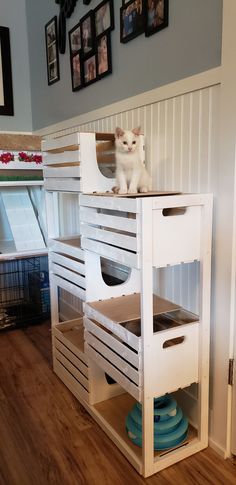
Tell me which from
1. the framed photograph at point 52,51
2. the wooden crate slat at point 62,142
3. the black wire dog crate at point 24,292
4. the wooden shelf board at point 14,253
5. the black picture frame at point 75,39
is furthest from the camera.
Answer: the black wire dog crate at point 24,292

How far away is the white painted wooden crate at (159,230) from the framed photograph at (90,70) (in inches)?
38.1

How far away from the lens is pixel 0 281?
2992 millimetres

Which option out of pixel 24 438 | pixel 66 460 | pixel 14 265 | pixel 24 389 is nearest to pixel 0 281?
pixel 14 265

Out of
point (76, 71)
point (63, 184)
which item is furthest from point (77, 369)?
point (76, 71)

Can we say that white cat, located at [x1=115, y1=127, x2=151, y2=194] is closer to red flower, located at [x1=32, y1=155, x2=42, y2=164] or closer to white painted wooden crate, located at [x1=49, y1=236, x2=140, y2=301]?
white painted wooden crate, located at [x1=49, y1=236, x2=140, y2=301]

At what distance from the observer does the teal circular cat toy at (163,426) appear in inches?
57.9

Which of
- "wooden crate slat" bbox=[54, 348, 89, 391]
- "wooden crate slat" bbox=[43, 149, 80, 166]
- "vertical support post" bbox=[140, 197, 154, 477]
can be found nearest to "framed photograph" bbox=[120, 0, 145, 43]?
"wooden crate slat" bbox=[43, 149, 80, 166]

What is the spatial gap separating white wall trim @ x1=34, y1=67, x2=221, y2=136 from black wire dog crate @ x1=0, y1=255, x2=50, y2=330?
1142 mm

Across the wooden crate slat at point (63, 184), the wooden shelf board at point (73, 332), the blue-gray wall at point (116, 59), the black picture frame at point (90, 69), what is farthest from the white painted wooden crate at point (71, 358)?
the black picture frame at point (90, 69)

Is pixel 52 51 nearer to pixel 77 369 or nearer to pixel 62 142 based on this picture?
pixel 62 142

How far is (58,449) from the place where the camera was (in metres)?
1.53

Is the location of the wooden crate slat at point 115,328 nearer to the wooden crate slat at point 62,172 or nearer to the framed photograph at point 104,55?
the wooden crate slat at point 62,172

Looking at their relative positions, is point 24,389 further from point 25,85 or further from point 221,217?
point 25,85

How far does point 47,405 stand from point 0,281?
139cm
